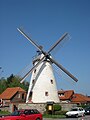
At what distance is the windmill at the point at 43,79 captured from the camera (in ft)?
173

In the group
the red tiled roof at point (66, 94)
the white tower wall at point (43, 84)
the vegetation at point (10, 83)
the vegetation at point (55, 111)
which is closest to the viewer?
the vegetation at point (55, 111)

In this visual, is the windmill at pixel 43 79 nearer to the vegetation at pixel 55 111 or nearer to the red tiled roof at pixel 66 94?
the vegetation at pixel 55 111

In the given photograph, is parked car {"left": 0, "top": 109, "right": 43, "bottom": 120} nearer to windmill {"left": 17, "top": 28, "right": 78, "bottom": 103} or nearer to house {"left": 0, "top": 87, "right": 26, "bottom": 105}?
windmill {"left": 17, "top": 28, "right": 78, "bottom": 103}

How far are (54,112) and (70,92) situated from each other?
122ft

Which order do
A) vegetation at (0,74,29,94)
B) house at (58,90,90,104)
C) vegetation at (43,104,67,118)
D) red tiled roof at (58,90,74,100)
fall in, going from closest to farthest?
1. vegetation at (43,104,67,118)
2. house at (58,90,90,104)
3. red tiled roof at (58,90,74,100)
4. vegetation at (0,74,29,94)

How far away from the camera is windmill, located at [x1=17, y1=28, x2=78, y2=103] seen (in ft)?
173

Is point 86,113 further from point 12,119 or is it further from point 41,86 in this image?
point 12,119

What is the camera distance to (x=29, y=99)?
53750mm

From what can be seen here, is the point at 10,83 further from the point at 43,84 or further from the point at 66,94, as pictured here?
the point at 43,84

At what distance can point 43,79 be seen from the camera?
53188 millimetres

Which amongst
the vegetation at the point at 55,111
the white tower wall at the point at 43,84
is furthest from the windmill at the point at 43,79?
the vegetation at the point at 55,111

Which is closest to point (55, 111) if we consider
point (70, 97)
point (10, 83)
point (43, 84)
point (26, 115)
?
point (43, 84)

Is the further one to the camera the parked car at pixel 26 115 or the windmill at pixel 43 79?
the windmill at pixel 43 79

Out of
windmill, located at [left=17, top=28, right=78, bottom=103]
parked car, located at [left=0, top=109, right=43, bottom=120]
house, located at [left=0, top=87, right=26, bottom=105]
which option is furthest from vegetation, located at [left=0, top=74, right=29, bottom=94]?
parked car, located at [left=0, top=109, right=43, bottom=120]
